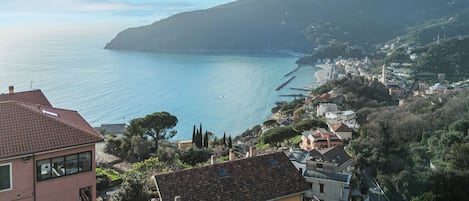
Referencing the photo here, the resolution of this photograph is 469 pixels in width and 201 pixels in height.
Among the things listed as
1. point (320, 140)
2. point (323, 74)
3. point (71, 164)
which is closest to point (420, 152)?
point (320, 140)

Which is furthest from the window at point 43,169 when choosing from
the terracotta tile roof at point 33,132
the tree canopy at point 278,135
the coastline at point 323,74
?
the coastline at point 323,74

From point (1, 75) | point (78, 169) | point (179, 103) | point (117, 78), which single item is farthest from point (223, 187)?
point (117, 78)

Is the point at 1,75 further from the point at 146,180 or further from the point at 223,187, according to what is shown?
the point at 223,187

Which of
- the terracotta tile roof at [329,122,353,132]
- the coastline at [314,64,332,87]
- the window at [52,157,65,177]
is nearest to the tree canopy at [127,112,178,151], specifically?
the terracotta tile roof at [329,122,353,132]

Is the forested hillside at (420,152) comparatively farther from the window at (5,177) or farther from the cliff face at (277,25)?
the cliff face at (277,25)

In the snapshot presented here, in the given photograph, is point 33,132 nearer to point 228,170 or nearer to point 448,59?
point 228,170
